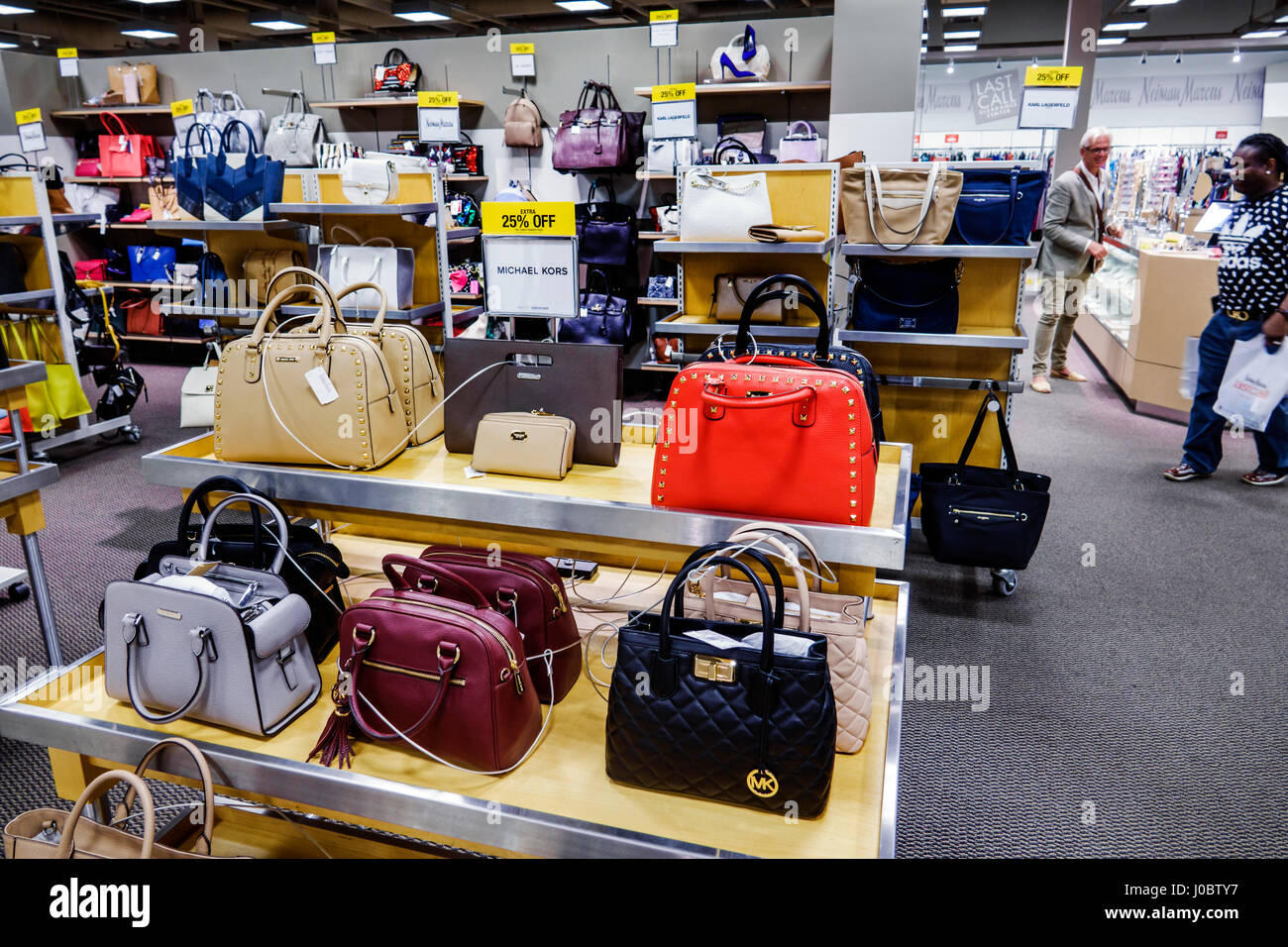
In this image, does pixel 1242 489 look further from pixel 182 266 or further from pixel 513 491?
pixel 182 266

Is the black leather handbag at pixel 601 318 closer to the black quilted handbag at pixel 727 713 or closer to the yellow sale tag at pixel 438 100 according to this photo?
the yellow sale tag at pixel 438 100

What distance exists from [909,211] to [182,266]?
6.94m

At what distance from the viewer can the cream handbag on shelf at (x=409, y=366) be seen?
6.61 feet

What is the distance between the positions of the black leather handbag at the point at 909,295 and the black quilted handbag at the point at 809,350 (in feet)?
1.29

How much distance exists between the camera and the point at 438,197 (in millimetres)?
4152

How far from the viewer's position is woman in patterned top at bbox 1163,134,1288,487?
425 centimetres

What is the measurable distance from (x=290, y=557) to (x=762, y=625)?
0.97 metres

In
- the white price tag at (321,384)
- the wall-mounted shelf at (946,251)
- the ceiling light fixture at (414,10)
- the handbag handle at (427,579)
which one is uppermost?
the ceiling light fixture at (414,10)

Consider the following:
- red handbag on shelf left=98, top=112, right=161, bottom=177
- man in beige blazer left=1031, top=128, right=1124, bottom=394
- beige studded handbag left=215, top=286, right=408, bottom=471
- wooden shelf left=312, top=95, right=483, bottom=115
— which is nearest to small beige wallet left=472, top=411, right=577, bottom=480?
beige studded handbag left=215, top=286, right=408, bottom=471

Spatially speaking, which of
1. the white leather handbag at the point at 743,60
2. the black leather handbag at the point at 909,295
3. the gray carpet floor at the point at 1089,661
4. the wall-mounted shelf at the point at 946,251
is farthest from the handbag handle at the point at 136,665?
the white leather handbag at the point at 743,60

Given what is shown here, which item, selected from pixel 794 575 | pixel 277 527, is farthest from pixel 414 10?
pixel 794 575
